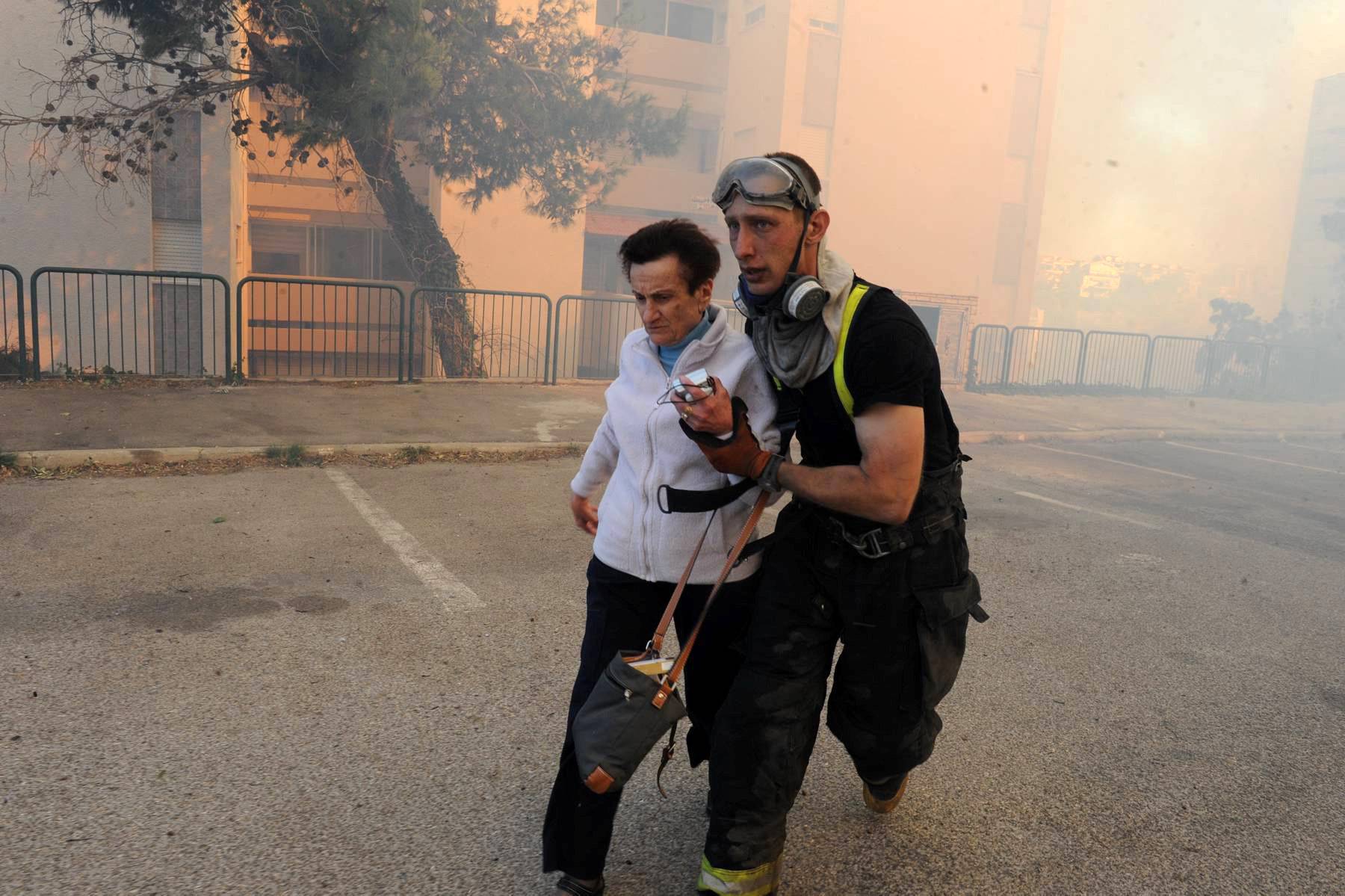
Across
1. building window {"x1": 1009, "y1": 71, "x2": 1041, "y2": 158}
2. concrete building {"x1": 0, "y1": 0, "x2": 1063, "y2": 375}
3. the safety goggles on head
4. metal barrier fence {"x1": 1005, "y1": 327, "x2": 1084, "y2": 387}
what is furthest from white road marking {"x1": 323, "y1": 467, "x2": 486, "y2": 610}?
building window {"x1": 1009, "y1": 71, "x2": 1041, "y2": 158}

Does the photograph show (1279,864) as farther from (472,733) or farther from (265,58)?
(265,58)

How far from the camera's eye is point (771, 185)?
228cm

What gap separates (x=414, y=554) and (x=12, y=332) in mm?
10057

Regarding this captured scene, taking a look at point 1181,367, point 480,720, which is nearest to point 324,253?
point 1181,367

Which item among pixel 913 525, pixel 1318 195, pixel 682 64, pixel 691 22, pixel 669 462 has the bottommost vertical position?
pixel 913 525

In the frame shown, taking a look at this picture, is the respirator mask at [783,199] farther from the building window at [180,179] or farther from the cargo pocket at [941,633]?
the building window at [180,179]

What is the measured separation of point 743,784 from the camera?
7.83ft

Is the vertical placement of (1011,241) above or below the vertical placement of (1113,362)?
above

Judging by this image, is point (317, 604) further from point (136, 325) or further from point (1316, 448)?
point (1316, 448)

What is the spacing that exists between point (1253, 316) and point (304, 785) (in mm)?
34007

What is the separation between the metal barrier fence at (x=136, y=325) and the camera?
1290cm

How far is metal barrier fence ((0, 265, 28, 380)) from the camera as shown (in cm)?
1052

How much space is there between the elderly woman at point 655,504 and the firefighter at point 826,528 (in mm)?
92

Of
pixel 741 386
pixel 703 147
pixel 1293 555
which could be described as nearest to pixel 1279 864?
pixel 741 386
